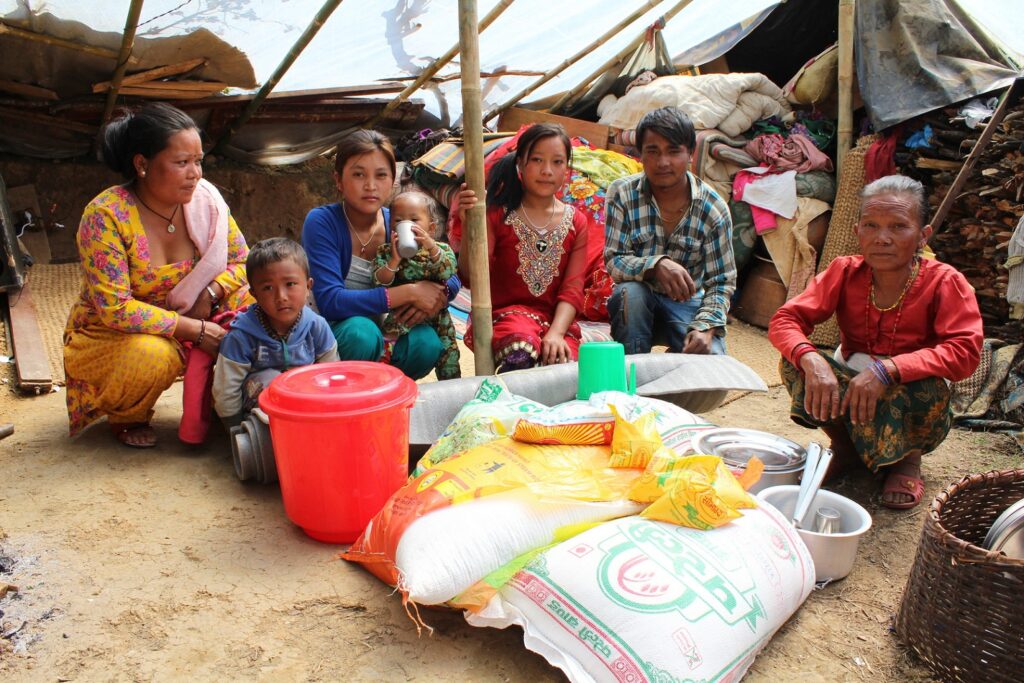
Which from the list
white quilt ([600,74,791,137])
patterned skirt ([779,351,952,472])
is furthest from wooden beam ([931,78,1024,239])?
patterned skirt ([779,351,952,472])

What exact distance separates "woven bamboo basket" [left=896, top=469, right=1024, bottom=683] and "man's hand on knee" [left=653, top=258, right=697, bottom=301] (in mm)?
1232

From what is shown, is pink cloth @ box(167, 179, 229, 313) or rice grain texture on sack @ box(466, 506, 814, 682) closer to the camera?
rice grain texture on sack @ box(466, 506, 814, 682)

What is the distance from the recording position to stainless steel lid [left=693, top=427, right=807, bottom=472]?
78.6 inches

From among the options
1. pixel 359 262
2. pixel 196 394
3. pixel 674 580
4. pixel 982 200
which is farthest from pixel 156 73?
pixel 982 200

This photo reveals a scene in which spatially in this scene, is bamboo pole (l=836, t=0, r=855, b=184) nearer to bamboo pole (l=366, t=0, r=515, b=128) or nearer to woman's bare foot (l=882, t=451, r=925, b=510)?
bamboo pole (l=366, t=0, r=515, b=128)

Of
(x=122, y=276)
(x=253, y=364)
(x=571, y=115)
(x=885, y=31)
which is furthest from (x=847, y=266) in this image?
(x=571, y=115)

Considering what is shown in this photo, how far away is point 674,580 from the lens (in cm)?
142

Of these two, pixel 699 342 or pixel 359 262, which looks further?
pixel 699 342

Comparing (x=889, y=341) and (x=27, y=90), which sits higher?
(x=27, y=90)

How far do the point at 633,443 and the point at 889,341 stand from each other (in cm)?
101

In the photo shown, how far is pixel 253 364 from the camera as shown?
91.2 inches

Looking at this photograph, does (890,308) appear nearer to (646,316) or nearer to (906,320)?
(906,320)

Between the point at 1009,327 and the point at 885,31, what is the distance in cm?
180

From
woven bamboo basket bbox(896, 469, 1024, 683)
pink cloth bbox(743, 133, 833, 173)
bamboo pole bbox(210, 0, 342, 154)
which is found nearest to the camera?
woven bamboo basket bbox(896, 469, 1024, 683)
